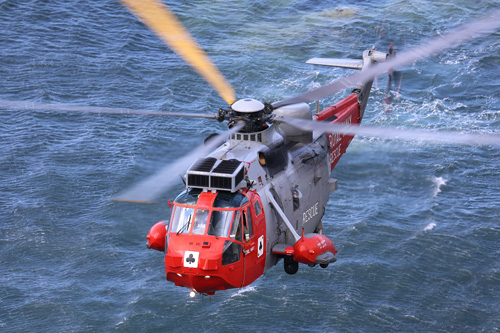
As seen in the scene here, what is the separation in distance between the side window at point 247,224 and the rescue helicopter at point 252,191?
1.9 inches

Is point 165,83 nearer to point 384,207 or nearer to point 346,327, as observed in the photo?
point 384,207

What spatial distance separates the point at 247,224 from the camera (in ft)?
115

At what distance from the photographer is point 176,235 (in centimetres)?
3412

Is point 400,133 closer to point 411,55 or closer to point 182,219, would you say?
point 411,55

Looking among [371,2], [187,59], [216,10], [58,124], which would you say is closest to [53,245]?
[58,124]

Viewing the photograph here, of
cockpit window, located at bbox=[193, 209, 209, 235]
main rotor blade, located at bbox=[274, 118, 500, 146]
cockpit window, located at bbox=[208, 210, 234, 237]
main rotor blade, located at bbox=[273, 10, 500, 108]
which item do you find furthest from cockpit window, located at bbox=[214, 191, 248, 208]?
main rotor blade, located at bbox=[273, 10, 500, 108]

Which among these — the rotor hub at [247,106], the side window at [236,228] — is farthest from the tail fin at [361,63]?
the side window at [236,228]

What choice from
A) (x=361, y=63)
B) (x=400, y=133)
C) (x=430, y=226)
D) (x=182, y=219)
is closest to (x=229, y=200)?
(x=182, y=219)

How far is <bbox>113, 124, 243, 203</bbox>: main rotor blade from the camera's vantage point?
3212cm

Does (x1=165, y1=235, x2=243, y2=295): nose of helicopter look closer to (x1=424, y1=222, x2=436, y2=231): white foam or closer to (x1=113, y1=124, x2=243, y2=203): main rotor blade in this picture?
(x1=113, y1=124, x2=243, y2=203): main rotor blade

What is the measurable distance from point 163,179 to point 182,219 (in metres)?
2.09

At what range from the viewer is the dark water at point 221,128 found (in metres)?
63.4

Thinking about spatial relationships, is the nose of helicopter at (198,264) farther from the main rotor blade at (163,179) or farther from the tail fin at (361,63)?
the tail fin at (361,63)

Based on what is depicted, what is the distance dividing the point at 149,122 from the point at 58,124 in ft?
36.3
